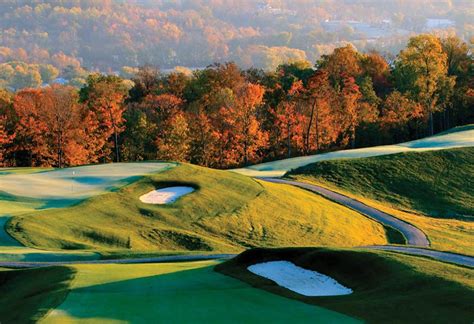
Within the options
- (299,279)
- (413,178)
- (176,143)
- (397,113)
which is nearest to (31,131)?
(176,143)

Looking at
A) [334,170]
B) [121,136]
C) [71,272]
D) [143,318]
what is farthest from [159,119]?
[143,318]

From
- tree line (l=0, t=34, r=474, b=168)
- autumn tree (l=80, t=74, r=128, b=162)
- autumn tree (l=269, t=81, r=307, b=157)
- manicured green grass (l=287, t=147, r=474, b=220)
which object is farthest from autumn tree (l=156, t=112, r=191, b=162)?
manicured green grass (l=287, t=147, r=474, b=220)

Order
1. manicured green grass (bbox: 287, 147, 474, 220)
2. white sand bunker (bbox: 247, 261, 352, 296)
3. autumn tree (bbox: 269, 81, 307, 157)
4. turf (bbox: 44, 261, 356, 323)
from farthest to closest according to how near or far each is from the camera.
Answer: autumn tree (bbox: 269, 81, 307, 157)
manicured green grass (bbox: 287, 147, 474, 220)
white sand bunker (bbox: 247, 261, 352, 296)
turf (bbox: 44, 261, 356, 323)

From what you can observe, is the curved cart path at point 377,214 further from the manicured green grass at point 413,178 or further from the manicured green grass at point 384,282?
the manicured green grass at point 384,282

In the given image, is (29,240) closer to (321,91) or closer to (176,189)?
(176,189)

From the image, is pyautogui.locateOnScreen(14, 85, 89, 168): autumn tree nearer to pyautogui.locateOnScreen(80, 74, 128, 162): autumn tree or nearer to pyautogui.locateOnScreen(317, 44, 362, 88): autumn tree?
pyautogui.locateOnScreen(80, 74, 128, 162): autumn tree

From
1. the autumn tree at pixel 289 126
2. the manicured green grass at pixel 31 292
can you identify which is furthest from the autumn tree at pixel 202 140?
the manicured green grass at pixel 31 292
